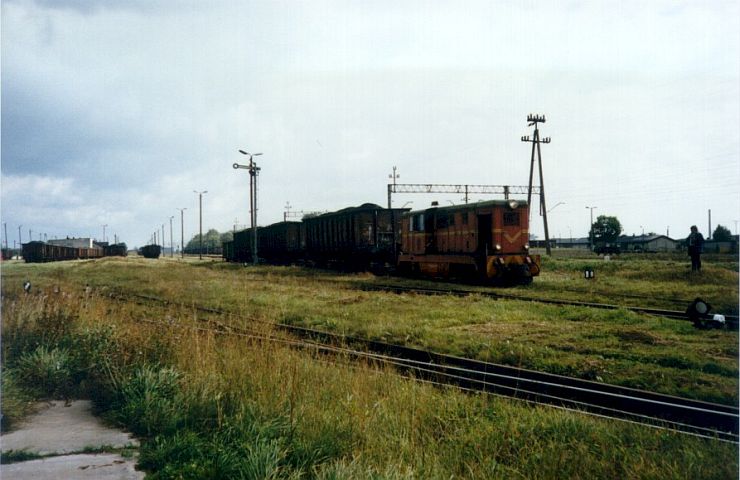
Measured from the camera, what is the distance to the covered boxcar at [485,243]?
57.6 ft

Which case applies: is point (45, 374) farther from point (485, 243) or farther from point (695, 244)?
point (695, 244)

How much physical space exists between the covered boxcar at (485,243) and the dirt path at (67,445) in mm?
13979

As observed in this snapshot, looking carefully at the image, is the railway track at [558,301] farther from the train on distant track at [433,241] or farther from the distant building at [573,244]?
the distant building at [573,244]

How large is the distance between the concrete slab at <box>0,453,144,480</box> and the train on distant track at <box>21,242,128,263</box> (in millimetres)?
59001

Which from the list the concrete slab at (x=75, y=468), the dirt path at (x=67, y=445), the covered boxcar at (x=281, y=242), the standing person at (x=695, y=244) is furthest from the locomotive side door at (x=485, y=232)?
the covered boxcar at (x=281, y=242)

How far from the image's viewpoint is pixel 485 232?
17.9m

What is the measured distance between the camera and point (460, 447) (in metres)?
4.40

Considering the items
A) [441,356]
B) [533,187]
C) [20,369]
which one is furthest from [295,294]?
[533,187]

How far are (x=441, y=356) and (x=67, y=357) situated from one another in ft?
16.9

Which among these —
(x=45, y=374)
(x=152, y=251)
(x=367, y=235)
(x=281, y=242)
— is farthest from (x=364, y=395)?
(x=152, y=251)

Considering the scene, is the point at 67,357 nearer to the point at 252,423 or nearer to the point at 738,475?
the point at 252,423

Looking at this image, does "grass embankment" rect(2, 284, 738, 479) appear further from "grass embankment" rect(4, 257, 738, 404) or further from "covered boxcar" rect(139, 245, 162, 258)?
"covered boxcar" rect(139, 245, 162, 258)

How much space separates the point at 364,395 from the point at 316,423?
90cm

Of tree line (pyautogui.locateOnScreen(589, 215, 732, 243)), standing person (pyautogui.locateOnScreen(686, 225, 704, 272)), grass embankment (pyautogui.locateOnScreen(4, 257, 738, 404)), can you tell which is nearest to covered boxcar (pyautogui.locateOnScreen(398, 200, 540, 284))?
grass embankment (pyautogui.locateOnScreen(4, 257, 738, 404))
